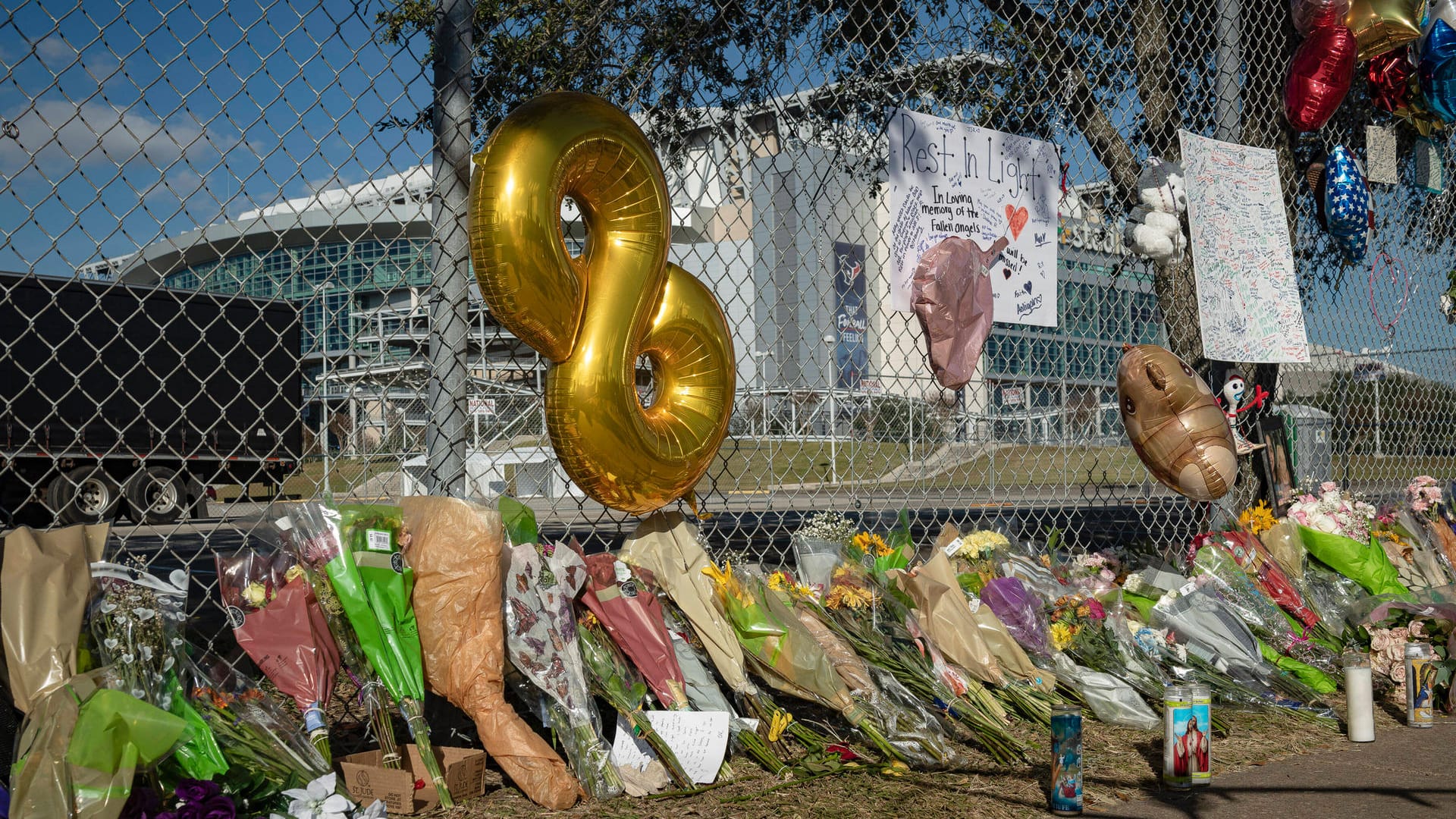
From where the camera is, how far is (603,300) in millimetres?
2943

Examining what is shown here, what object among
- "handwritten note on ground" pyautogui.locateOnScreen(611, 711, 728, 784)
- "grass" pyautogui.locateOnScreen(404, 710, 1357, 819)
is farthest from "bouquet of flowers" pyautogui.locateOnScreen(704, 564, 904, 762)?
"handwritten note on ground" pyautogui.locateOnScreen(611, 711, 728, 784)

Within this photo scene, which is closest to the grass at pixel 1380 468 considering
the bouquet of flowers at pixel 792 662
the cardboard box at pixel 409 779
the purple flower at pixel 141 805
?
the bouquet of flowers at pixel 792 662

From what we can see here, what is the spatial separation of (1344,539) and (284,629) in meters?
4.15

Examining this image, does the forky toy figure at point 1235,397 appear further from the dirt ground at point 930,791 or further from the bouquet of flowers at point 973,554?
the dirt ground at point 930,791

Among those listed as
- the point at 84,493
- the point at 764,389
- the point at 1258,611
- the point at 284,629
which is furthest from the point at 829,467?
the point at 84,493

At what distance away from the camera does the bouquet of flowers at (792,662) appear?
301 centimetres

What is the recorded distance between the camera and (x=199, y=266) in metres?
3.62

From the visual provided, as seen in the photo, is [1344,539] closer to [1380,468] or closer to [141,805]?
[1380,468]

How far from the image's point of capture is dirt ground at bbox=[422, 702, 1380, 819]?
2.63m

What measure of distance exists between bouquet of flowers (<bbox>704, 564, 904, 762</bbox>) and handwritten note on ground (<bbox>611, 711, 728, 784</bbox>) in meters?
0.24

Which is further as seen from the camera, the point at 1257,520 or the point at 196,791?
the point at 1257,520

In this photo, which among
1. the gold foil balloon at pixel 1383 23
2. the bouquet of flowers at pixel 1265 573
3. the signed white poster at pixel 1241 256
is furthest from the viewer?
the gold foil balloon at pixel 1383 23

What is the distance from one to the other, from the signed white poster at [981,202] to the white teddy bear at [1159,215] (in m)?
0.54

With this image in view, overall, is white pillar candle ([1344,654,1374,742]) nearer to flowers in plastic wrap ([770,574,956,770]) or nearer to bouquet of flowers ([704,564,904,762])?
flowers in plastic wrap ([770,574,956,770])
